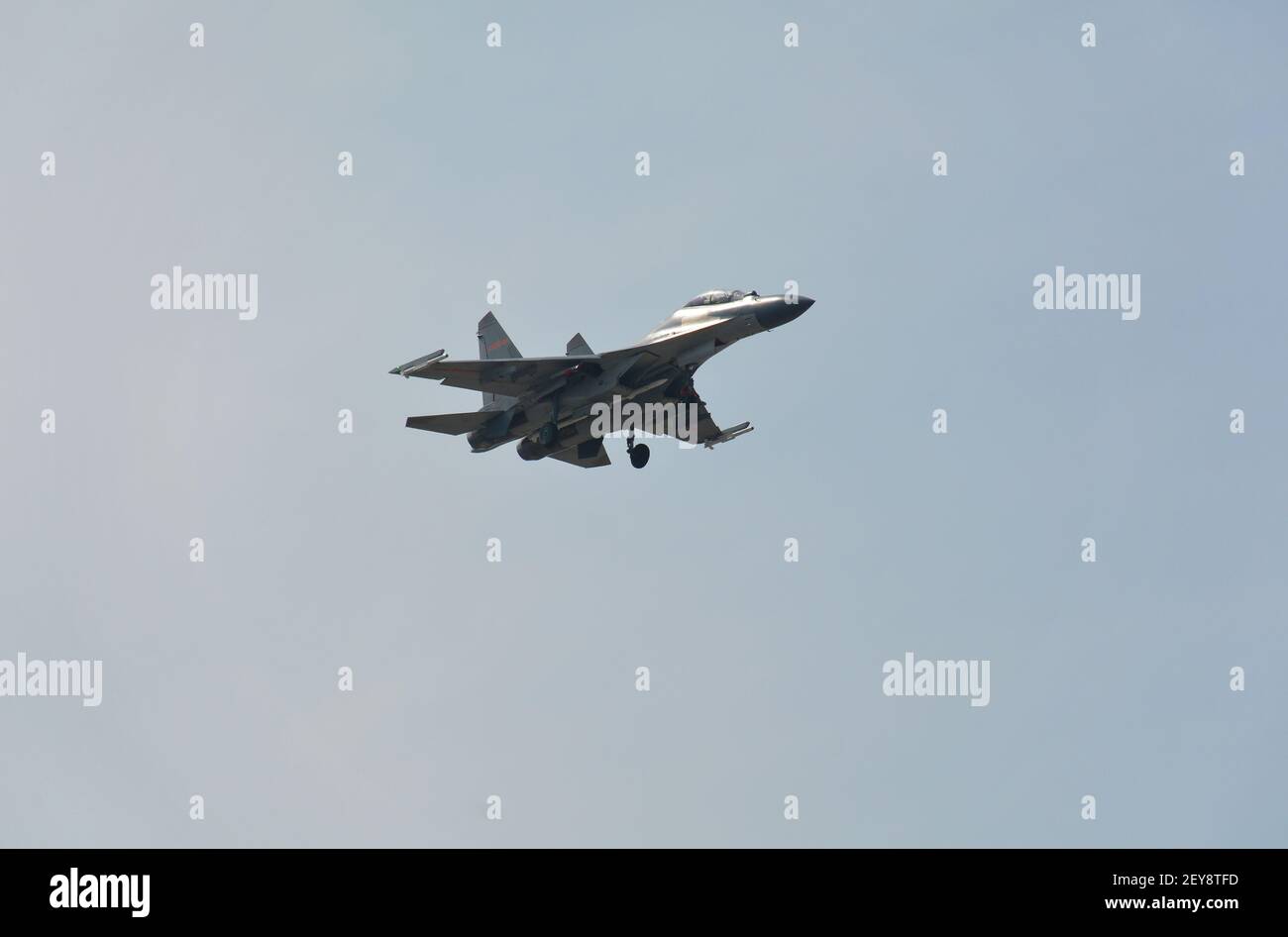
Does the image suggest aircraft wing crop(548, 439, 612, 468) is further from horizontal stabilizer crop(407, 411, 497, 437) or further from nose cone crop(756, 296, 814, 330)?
nose cone crop(756, 296, 814, 330)

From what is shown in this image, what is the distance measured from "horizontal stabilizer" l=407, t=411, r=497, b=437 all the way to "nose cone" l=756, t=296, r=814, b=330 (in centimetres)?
922

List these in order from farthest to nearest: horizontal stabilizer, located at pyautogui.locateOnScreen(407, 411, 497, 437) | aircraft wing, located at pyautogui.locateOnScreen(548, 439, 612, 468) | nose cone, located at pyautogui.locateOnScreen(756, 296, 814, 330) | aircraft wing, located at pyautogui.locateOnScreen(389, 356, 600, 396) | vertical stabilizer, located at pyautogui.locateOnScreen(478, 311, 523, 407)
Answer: vertical stabilizer, located at pyautogui.locateOnScreen(478, 311, 523, 407) → aircraft wing, located at pyautogui.locateOnScreen(548, 439, 612, 468) → horizontal stabilizer, located at pyautogui.locateOnScreen(407, 411, 497, 437) → aircraft wing, located at pyautogui.locateOnScreen(389, 356, 600, 396) → nose cone, located at pyautogui.locateOnScreen(756, 296, 814, 330)

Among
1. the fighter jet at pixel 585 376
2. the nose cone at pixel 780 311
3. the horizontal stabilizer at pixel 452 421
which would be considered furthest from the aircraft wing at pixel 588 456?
the nose cone at pixel 780 311

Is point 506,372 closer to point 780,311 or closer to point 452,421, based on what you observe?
point 452,421

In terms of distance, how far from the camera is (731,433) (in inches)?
1932

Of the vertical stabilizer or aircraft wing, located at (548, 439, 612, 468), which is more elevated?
the vertical stabilizer

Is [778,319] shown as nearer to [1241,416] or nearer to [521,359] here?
[521,359]

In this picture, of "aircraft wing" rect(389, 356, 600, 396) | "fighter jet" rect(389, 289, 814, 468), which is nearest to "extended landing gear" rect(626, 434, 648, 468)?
"fighter jet" rect(389, 289, 814, 468)

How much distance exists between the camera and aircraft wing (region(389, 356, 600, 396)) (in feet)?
143

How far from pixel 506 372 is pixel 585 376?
2.37 meters

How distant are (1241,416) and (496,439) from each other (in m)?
25.4

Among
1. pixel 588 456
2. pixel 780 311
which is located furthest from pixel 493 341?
pixel 780 311

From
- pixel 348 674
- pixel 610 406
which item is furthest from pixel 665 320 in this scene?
pixel 348 674
